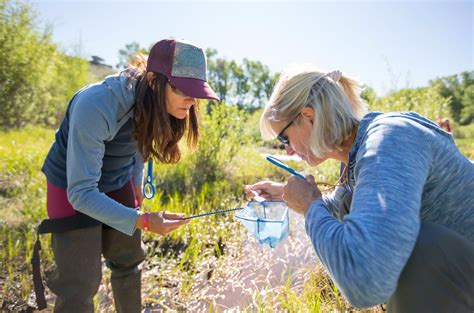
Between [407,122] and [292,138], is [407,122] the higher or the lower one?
the higher one

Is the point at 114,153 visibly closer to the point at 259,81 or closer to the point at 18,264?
the point at 18,264

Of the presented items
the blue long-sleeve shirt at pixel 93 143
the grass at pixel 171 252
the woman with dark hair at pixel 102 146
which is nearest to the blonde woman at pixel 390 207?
the woman with dark hair at pixel 102 146

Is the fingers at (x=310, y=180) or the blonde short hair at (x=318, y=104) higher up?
the blonde short hair at (x=318, y=104)

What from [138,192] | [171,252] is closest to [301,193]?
[138,192]

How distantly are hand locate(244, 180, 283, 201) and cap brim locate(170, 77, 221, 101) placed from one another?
1.73 ft

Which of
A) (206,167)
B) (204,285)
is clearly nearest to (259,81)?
(206,167)

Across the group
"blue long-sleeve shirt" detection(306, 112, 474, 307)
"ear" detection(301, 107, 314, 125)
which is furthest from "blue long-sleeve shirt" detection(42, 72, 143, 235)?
"blue long-sleeve shirt" detection(306, 112, 474, 307)

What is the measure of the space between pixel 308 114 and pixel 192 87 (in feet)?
1.79

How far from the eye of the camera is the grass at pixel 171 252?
2.16 metres

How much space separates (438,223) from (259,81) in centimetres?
4007

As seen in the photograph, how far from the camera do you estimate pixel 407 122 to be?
3.18ft

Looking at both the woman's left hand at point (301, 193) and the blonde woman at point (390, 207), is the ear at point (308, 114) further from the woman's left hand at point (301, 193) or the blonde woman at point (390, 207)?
the woman's left hand at point (301, 193)

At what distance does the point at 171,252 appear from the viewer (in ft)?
9.64

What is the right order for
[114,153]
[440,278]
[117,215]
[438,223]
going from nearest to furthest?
[440,278], [438,223], [117,215], [114,153]
